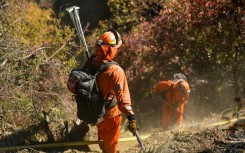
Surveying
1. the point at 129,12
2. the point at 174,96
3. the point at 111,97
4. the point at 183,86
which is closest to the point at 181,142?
the point at 111,97

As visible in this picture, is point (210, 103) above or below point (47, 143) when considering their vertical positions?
below

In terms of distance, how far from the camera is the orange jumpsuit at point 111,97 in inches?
223

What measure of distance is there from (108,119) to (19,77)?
7.77 feet

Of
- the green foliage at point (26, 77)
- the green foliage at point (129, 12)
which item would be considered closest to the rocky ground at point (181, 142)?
the green foliage at point (26, 77)

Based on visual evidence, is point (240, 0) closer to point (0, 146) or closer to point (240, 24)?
point (240, 24)

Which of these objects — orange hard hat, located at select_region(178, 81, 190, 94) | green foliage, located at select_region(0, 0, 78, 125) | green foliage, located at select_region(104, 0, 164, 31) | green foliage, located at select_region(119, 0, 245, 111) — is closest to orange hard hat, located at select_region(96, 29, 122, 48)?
green foliage, located at select_region(0, 0, 78, 125)

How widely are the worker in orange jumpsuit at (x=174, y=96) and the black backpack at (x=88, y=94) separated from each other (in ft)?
11.2

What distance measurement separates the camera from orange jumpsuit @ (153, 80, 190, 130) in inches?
367

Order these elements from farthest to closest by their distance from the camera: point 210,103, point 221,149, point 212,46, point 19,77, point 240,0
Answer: point 210,103 < point 212,46 < point 240,0 < point 19,77 < point 221,149

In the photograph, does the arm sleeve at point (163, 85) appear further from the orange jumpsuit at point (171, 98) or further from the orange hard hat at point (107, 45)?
the orange hard hat at point (107, 45)

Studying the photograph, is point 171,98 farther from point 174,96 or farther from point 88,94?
point 88,94

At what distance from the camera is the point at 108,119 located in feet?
19.7

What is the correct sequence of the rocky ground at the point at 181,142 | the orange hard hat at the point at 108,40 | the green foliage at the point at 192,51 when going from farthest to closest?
the green foliage at the point at 192,51
the orange hard hat at the point at 108,40
the rocky ground at the point at 181,142

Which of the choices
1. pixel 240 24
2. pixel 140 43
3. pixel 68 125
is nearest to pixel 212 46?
pixel 240 24
